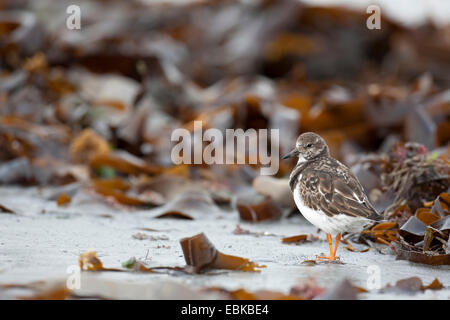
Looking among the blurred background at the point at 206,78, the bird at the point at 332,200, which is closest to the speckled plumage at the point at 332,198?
the bird at the point at 332,200

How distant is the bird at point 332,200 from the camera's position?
193 centimetres

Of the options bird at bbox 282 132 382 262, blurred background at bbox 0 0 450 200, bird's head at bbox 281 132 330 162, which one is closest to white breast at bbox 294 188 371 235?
bird at bbox 282 132 382 262

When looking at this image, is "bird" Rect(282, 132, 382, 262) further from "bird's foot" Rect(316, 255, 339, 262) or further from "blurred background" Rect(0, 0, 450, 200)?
"blurred background" Rect(0, 0, 450, 200)

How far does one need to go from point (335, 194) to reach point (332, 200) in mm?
28

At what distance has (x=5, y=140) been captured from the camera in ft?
10.6

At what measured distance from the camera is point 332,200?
6.45ft

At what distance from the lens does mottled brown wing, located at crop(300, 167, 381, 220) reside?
6.33 ft

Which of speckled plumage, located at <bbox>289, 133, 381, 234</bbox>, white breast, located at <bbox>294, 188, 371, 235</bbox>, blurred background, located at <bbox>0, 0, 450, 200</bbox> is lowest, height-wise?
white breast, located at <bbox>294, 188, 371, 235</bbox>

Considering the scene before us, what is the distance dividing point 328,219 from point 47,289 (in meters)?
0.92

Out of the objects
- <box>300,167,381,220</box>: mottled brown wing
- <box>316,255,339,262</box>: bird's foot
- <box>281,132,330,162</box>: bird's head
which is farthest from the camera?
<box>281,132,330,162</box>: bird's head

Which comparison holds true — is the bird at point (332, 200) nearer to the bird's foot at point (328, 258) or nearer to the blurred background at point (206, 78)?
the bird's foot at point (328, 258)

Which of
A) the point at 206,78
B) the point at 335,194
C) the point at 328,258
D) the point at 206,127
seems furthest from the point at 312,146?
the point at 206,78

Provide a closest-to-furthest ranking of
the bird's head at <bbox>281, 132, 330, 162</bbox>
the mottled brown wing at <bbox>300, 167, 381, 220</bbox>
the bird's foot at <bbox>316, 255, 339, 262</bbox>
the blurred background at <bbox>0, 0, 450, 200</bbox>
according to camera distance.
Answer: the bird's foot at <bbox>316, 255, 339, 262</bbox> → the mottled brown wing at <bbox>300, 167, 381, 220</bbox> → the bird's head at <bbox>281, 132, 330, 162</bbox> → the blurred background at <bbox>0, 0, 450, 200</bbox>
